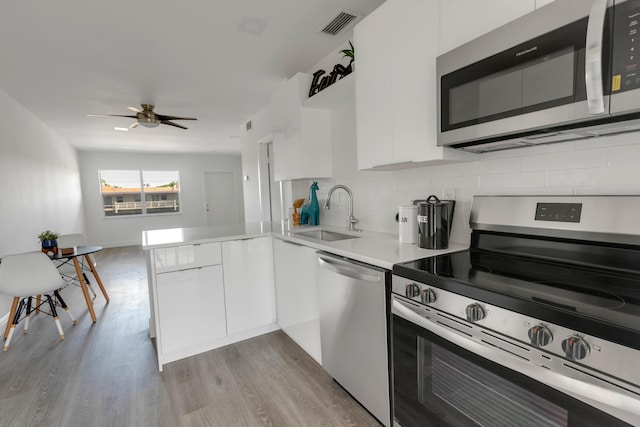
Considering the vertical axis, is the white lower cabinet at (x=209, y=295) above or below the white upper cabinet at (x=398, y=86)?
below

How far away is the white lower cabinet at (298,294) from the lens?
2.00 m

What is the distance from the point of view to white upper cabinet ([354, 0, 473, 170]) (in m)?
1.44

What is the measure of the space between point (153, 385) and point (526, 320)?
2.18 metres

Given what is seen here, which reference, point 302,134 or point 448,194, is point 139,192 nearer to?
point 302,134

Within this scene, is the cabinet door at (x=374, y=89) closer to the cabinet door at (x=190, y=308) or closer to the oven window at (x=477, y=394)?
the oven window at (x=477, y=394)

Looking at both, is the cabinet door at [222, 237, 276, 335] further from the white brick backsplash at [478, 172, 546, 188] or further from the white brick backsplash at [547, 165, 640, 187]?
the white brick backsplash at [547, 165, 640, 187]

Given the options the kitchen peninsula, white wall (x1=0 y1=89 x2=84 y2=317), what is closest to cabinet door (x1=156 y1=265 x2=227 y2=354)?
the kitchen peninsula

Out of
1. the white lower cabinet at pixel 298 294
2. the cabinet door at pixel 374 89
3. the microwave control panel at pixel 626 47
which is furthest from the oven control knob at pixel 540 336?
the white lower cabinet at pixel 298 294

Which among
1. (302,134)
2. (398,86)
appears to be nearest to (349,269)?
(398,86)

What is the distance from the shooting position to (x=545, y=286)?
0.96 meters

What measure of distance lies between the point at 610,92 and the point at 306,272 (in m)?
1.68

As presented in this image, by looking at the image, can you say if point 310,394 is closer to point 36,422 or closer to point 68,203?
point 36,422

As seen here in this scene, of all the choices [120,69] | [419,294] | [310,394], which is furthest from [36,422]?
[120,69]

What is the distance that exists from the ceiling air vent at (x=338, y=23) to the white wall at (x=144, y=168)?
7.41 meters
